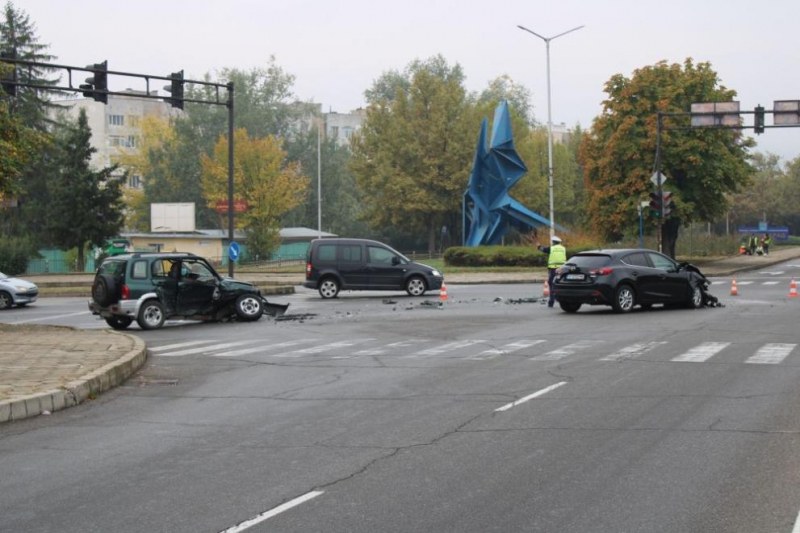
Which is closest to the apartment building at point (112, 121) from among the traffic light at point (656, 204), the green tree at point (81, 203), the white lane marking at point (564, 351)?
the green tree at point (81, 203)

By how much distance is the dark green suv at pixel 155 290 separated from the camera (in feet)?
72.2

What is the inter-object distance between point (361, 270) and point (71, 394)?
21.3m

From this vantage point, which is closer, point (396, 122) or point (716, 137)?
point (716, 137)

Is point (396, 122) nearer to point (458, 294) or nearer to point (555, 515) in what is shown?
point (458, 294)

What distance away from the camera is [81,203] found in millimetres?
63188

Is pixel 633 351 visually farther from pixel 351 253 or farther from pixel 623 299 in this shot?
pixel 351 253

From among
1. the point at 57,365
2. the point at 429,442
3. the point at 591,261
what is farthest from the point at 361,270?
the point at 429,442

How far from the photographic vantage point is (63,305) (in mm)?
33031

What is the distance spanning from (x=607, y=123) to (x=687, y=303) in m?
33.5

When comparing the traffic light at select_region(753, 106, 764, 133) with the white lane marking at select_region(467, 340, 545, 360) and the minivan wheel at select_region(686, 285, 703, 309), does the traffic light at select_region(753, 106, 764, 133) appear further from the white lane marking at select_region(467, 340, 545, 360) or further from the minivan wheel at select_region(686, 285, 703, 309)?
the white lane marking at select_region(467, 340, 545, 360)

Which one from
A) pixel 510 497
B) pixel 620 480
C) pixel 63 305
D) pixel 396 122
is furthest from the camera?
pixel 396 122

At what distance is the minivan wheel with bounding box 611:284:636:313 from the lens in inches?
948

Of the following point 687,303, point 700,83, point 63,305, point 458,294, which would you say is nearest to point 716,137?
point 700,83

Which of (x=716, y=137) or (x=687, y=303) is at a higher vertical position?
(x=716, y=137)
